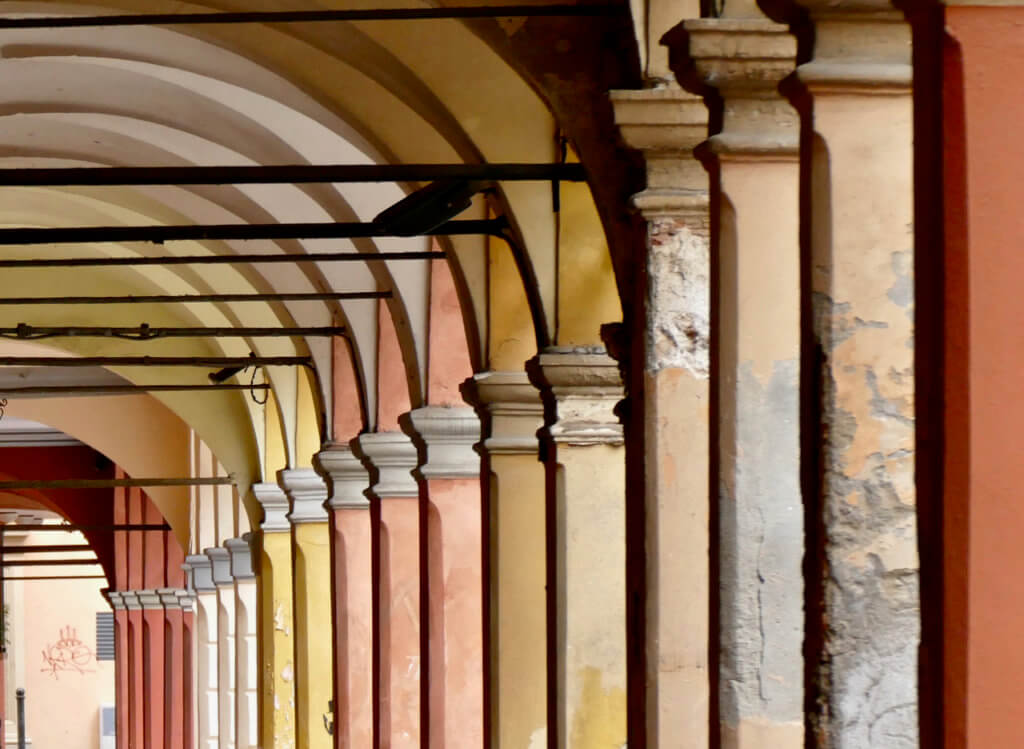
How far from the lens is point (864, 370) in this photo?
5.38 m

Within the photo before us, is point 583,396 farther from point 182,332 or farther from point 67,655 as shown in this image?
point 67,655

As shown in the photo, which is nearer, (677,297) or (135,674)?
(677,297)

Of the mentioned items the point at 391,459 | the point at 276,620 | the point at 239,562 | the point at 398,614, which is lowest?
the point at 276,620

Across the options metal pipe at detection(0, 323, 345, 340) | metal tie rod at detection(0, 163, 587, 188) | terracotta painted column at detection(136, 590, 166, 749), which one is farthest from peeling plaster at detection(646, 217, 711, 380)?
terracotta painted column at detection(136, 590, 166, 749)

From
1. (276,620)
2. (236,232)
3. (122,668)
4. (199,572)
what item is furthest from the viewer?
(122,668)

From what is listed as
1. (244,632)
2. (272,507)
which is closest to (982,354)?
(272,507)

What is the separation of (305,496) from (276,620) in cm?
202

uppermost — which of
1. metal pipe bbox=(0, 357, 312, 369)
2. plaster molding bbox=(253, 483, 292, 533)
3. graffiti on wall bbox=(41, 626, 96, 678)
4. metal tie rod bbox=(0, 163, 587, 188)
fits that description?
metal tie rod bbox=(0, 163, 587, 188)

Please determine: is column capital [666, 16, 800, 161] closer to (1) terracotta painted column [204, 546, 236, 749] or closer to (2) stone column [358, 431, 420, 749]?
(2) stone column [358, 431, 420, 749]

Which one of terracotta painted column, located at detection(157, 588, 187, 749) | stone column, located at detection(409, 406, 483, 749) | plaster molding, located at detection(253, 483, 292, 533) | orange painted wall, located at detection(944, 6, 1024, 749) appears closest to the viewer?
→ orange painted wall, located at detection(944, 6, 1024, 749)

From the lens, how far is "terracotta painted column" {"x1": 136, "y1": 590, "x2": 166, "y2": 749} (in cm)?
3222

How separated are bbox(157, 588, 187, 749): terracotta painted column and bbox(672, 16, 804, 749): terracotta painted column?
990 inches

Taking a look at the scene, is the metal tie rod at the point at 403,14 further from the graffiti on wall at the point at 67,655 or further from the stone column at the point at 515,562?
the graffiti on wall at the point at 67,655

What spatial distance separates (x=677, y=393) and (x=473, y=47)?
3.51m
